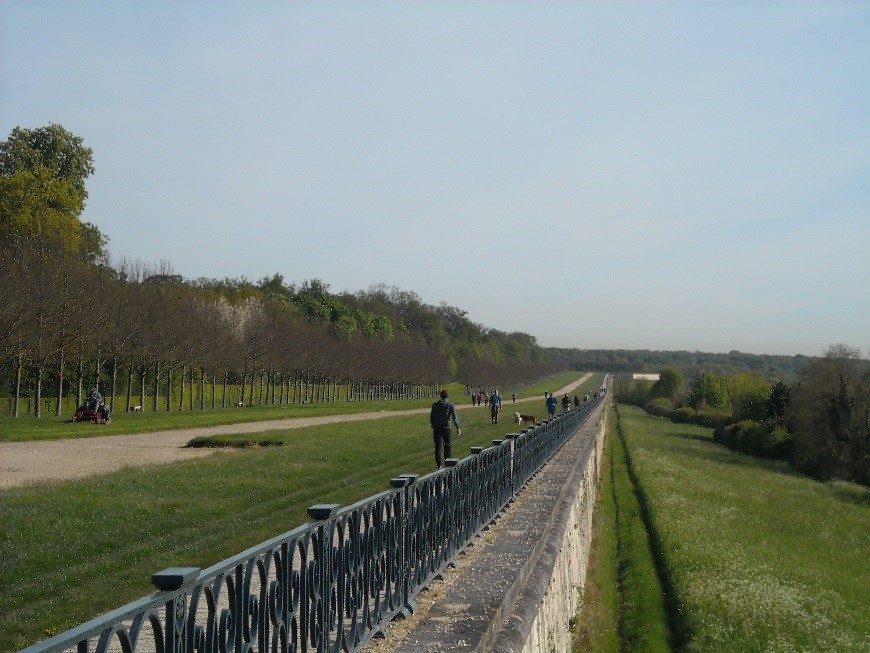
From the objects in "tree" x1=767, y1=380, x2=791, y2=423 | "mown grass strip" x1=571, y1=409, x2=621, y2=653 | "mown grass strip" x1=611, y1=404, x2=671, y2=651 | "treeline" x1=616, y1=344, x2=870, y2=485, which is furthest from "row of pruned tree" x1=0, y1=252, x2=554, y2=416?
"tree" x1=767, y1=380, x2=791, y2=423

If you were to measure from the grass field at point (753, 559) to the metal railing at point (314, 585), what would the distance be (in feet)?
25.3

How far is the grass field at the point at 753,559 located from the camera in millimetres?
15055

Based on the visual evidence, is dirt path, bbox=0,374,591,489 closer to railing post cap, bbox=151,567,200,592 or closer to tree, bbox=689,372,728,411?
railing post cap, bbox=151,567,200,592

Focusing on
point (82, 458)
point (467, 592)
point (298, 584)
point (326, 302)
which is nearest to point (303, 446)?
point (82, 458)

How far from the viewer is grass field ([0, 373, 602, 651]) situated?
8.15 m

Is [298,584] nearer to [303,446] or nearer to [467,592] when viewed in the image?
[467,592]

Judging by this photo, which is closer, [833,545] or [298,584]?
[298,584]

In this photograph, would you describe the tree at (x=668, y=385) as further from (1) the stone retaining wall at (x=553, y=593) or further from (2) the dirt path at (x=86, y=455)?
(1) the stone retaining wall at (x=553, y=593)

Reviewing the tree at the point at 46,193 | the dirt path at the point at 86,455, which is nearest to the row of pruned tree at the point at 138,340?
the tree at the point at 46,193

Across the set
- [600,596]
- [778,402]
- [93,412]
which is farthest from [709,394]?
[600,596]

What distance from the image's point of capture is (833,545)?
25516 mm

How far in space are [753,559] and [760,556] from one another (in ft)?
2.29

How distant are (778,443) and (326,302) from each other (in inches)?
2147

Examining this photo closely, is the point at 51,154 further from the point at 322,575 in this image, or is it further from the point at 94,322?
the point at 322,575
